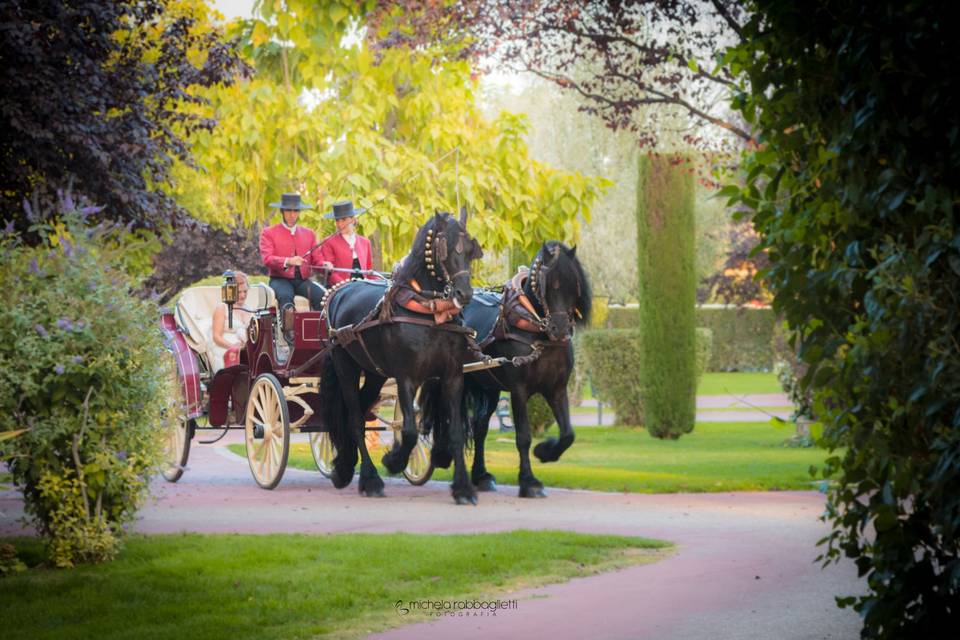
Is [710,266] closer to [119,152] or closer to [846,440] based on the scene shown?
[119,152]

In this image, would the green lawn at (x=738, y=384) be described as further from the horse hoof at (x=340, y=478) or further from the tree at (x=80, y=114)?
the horse hoof at (x=340, y=478)

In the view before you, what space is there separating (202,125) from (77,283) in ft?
27.9

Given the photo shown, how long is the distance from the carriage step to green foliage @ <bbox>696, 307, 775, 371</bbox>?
101 feet

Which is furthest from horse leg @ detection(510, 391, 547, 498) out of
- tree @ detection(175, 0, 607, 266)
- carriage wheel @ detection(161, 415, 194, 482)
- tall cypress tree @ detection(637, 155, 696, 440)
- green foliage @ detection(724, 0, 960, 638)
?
tall cypress tree @ detection(637, 155, 696, 440)

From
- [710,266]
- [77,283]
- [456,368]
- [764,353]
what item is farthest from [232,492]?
[710,266]

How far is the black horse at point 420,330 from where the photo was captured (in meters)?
11.5

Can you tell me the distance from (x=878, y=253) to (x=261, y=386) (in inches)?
377

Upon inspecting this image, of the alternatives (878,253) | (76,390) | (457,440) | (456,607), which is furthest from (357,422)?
(878,253)

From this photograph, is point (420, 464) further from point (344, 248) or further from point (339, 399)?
point (344, 248)

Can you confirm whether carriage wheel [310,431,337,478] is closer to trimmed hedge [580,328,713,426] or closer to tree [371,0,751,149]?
tree [371,0,751,149]

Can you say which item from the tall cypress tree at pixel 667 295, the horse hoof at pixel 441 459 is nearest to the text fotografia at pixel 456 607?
the horse hoof at pixel 441 459

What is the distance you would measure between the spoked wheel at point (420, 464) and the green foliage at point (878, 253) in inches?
365

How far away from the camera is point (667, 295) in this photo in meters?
21.2

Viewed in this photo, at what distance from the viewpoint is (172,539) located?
9.34 m
